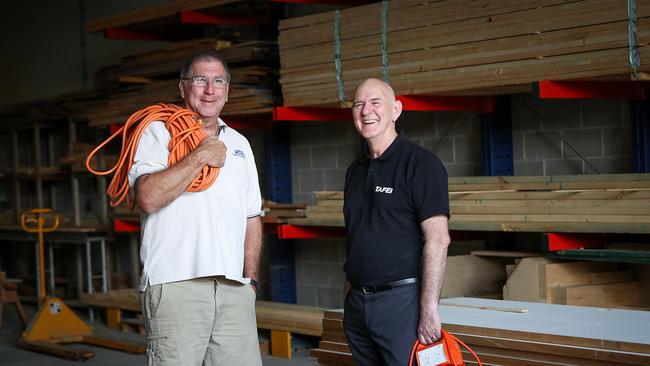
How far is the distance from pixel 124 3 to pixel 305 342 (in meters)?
5.52

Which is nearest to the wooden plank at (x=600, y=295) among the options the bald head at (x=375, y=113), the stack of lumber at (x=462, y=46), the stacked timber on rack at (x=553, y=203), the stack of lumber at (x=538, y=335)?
the stacked timber on rack at (x=553, y=203)

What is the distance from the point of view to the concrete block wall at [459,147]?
6449 mm

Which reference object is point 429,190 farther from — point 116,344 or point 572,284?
point 116,344

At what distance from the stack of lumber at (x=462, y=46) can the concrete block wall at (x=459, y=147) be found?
599 millimetres

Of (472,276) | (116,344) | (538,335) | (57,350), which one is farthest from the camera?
(116,344)

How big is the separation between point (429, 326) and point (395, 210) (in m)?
0.46

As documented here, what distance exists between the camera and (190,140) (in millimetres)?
3760

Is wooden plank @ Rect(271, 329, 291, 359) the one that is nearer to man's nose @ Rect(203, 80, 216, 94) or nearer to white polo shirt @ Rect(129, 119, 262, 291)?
white polo shirt @ Rect(129, 119, 262, 291)

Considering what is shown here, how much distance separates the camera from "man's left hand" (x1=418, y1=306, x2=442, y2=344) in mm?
3524

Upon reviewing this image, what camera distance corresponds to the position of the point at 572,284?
18.6ft

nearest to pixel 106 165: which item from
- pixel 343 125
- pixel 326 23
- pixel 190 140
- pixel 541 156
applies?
pixel 343 125

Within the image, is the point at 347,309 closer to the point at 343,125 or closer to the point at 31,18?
the point at 343,125

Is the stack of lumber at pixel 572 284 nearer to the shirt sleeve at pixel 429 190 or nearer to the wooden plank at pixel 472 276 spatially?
the wooden plank at pixel 472 276

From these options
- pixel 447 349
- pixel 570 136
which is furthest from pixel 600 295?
pixel 447 349
